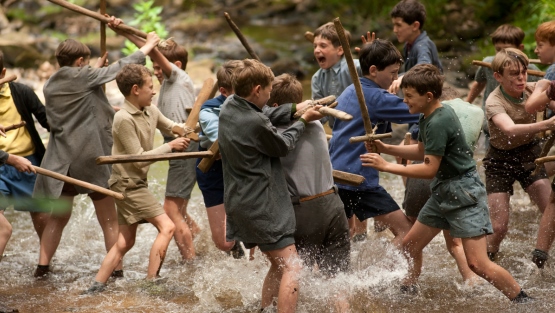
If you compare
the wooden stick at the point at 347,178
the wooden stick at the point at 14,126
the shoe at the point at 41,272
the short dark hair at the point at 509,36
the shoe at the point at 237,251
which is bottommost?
the shoe at the point at 41,272

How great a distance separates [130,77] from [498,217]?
295 cm

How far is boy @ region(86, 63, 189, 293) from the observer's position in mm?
5523

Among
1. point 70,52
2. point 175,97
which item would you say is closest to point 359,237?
point 175,97

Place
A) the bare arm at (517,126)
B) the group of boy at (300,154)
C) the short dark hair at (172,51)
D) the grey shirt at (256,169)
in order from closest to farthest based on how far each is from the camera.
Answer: the grey shirt at (256,169), the group of boy at (300,154), the bare arm at (517,126), the short dark hair at (172,51)

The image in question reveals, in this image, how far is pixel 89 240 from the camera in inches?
283

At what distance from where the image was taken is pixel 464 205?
15.8 ft

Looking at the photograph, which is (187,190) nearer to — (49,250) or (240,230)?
(49,250)

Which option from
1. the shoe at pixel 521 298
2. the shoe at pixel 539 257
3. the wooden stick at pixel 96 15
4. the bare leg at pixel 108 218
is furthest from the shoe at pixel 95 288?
the shoe at pixel 539 257

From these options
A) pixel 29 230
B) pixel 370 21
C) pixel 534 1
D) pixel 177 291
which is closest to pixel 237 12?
pixel 370 21

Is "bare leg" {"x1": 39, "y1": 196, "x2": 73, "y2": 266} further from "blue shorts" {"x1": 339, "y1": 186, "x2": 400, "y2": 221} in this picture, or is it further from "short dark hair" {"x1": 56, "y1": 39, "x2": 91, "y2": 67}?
"blue shorts" {"x1": 339, "y1": 186, "x2": 400, "y2": 221}

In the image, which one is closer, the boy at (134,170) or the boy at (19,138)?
the boy at (134,170)

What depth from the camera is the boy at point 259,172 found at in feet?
14.7

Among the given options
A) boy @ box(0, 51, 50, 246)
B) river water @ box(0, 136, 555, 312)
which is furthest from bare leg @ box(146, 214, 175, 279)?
boy @ box(0, 51, 50, 246)

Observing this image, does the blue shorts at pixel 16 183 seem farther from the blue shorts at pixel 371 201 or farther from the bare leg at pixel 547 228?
the bare leg at pixel 547 228
